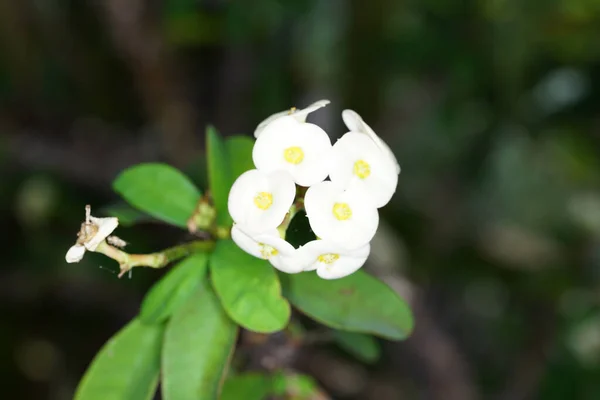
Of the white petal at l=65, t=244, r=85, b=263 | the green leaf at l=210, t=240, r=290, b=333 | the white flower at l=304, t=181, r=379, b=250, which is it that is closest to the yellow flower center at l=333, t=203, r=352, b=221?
the white flower at l=304, t=181, r=379, b=250

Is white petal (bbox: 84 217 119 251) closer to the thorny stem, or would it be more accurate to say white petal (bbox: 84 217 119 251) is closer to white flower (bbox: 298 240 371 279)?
the thorny stem

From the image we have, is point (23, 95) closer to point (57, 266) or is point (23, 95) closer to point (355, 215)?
point (57, 266)

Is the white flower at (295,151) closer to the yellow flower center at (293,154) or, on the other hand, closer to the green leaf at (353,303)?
the yellow flower center at (293,154)

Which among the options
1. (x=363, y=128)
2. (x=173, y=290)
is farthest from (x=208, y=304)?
(x=363, y=128)

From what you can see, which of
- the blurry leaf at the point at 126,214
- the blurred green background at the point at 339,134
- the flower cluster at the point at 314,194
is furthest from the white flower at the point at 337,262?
the blurred green background at the point at 339,134

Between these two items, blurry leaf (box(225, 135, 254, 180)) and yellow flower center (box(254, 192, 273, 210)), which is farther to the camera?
blurry leaf (box(225, 135, 254, 180))
